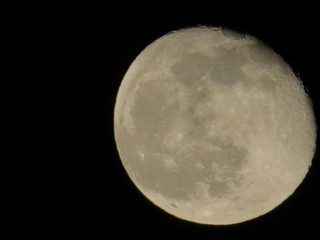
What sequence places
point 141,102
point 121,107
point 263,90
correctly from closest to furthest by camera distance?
point 263,90
point 141,102
point 121,107

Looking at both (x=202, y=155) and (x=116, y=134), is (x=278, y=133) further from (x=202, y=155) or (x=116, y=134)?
(x=116, y=134)

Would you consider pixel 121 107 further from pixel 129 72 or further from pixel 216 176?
pixel 216 176

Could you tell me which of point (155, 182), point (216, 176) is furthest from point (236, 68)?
point (155, 182)

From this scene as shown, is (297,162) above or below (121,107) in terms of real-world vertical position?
below

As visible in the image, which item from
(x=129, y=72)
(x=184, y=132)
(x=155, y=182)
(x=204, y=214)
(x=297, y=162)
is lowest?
(x=204, y=214)

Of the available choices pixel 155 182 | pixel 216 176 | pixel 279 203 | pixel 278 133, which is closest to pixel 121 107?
pixel 155 182

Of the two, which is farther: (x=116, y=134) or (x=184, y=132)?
(x=116, y=134)

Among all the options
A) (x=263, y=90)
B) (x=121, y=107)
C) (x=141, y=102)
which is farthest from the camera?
(x=121, y=107)
